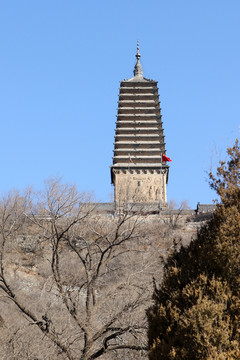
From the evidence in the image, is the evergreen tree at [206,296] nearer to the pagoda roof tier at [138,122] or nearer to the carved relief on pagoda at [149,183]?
the carved relief on pagoda at [149,183]

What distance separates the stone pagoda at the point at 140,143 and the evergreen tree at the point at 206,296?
133 feet

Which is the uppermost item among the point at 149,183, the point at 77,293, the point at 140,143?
the point at 140,143

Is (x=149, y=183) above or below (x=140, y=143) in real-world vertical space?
below

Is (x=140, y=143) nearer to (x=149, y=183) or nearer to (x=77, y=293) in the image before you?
(x=149, y=183)

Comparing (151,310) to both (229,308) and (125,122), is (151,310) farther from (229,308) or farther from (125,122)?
(125,122)

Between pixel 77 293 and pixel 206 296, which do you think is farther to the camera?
pixel 77 293

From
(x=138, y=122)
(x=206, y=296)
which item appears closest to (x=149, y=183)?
(x=138, y=122)

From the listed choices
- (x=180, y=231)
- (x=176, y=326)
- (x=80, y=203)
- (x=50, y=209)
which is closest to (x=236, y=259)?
(x=176, y=326)

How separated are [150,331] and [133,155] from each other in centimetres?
4492

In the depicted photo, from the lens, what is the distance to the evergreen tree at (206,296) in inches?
281

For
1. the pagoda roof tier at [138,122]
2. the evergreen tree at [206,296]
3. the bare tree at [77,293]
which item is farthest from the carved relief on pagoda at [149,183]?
the evergreen tree at [206,296]

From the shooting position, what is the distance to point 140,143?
5316cm

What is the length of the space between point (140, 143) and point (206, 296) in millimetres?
45954

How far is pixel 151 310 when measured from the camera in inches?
324
